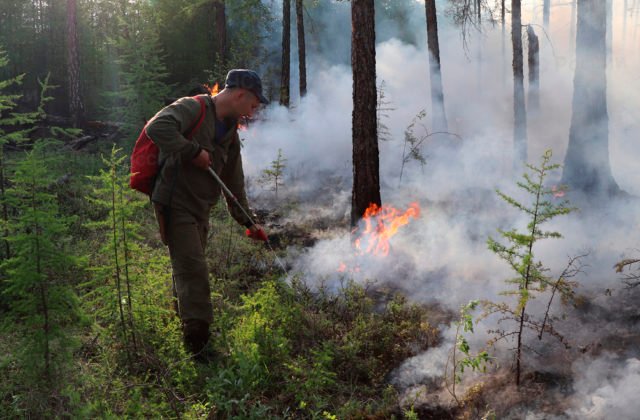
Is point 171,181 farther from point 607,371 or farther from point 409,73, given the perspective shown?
point 409,73

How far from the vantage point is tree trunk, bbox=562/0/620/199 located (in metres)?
9.09

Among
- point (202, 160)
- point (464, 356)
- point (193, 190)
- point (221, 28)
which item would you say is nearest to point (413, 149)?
point (464, 356)

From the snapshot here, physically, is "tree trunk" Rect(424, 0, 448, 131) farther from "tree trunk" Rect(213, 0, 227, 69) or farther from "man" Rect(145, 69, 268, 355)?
"man" Rect(145, 69, 268, 355)

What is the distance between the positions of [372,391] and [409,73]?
2509cm

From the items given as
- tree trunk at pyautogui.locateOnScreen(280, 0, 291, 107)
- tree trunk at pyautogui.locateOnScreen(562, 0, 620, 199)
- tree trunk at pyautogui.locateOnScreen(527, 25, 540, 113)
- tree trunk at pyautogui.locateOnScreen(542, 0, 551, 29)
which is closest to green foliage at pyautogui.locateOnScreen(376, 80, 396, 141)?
tree trunk at pyautogui.locateOnScreen(280, 0, 291, 107)

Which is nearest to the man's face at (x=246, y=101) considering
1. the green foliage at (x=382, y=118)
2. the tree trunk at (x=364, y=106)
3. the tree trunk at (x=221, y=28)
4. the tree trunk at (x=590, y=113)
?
the tree trunk at (x=364, y=106)

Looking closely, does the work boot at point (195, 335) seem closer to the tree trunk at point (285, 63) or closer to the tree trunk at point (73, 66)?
the tree trunk at point (285, 63)

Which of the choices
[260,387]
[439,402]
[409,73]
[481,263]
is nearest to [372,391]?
[439,402]

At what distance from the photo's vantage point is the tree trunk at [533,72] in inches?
832

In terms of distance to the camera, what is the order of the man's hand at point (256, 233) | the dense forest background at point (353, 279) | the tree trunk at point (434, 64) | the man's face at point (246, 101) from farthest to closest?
the tree trunk at point (434, 64) < the man's hand at point (256, 233) < the man's face at point (246, 101) < the dense forest background at point (353, 279)

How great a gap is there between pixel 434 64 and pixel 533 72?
960cm

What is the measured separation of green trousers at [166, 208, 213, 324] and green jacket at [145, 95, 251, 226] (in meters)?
0.15

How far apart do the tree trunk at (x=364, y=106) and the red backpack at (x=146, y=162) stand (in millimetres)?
3493

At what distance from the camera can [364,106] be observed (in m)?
7.25
